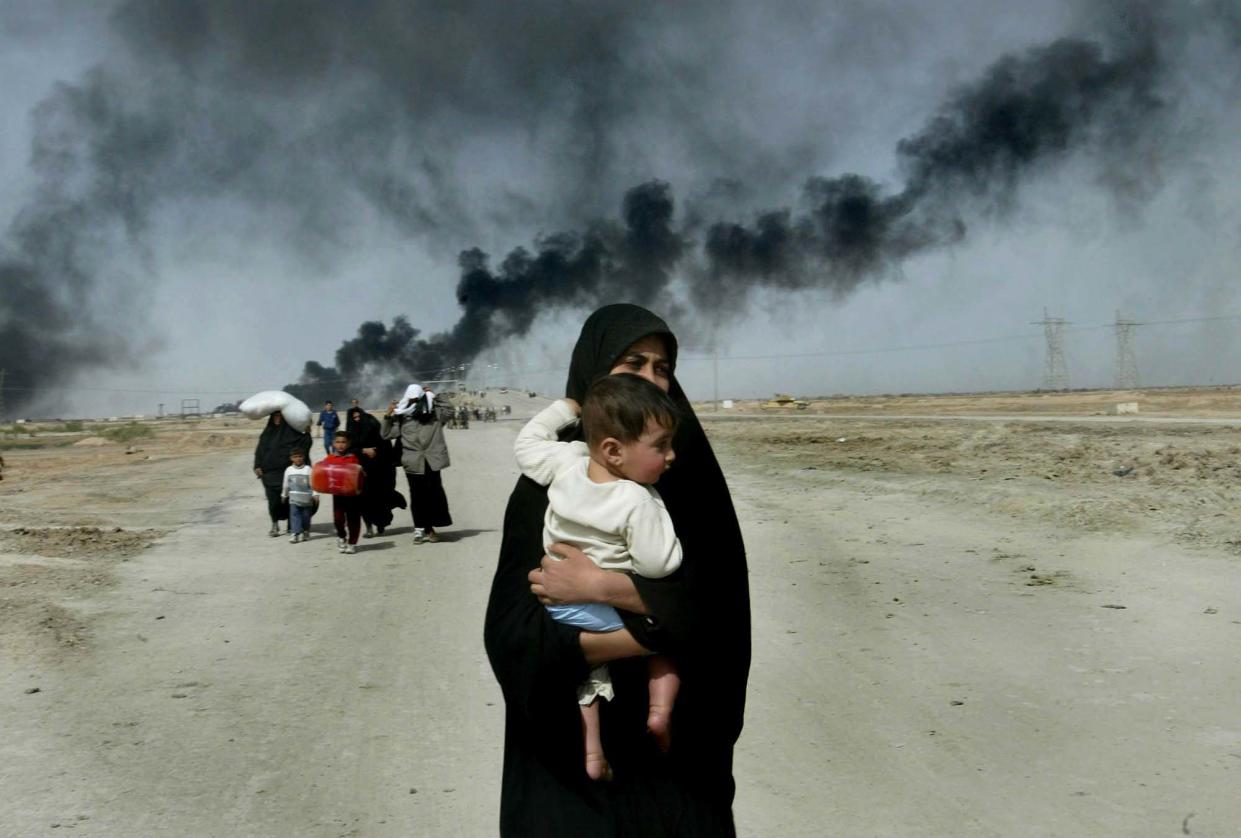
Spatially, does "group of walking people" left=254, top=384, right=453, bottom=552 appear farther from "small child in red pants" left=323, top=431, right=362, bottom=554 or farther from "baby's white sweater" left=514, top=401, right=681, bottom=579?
"baby's white sweater" left=514, top=401, right=681, bottom=579

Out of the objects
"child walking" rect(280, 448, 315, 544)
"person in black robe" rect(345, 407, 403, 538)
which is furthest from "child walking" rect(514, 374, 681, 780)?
"child walking" rect(280, 448, 315, 544)

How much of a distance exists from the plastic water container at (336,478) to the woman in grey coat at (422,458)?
495mm

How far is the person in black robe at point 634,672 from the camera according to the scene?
1979mm

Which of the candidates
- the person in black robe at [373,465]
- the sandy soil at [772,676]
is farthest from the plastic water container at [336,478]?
the person in black robe at [373,465]

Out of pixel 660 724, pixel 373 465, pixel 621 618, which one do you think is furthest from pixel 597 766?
pixel 373 465

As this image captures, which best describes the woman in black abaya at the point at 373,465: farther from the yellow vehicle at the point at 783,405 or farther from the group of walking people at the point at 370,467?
the yellow vehicle at the point at 783,405

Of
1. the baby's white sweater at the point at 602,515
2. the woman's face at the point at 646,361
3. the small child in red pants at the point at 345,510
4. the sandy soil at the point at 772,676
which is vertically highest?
the woman's face at the point at 646,361

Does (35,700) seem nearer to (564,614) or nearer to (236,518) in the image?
(564,614)

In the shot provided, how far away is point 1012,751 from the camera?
4.82m

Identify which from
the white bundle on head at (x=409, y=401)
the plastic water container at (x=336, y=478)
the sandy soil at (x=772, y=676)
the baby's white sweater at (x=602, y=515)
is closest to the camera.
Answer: the baby's white sweater at (x=602, y=515)

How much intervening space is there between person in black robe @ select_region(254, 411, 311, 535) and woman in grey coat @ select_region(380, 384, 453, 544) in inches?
48.1

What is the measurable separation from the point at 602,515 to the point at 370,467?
10071 millimetres

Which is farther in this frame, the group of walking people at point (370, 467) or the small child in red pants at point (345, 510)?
the group of walking people at point (370, 467)

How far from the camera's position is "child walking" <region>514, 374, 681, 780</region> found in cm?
195
